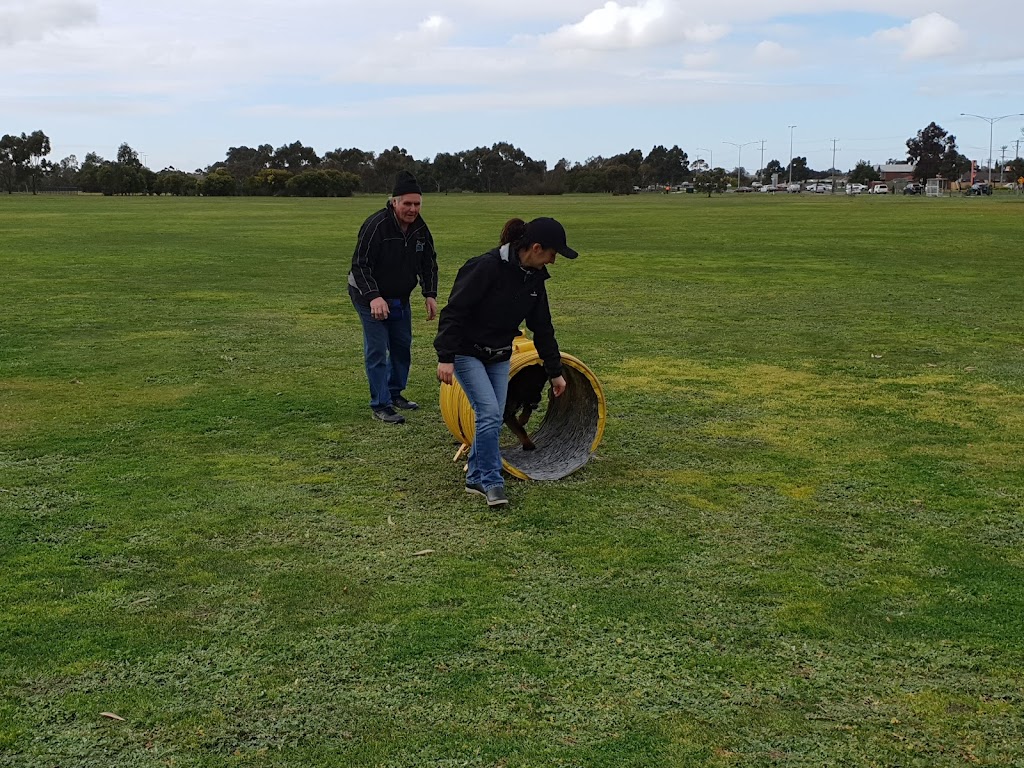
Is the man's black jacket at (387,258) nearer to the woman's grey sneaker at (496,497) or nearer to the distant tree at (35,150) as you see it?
the woman's grey sneaker at (496,497)

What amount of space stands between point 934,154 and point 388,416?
162696 mm

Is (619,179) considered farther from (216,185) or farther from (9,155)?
(9,155)

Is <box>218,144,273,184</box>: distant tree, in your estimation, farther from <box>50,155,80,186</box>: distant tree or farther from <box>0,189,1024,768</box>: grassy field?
<box>0,189,1024,768</box>: grassy field

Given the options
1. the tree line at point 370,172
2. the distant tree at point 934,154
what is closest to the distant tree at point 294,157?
the tree line at point 370,172

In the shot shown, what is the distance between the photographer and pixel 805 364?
37.8 feet

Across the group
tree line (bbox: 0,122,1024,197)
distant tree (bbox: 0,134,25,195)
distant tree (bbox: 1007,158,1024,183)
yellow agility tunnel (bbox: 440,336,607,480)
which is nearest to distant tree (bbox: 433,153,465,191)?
tree line (bbox: 0,122,1024,197)

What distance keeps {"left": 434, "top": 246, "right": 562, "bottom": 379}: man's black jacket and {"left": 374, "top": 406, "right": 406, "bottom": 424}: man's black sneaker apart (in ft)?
7.09

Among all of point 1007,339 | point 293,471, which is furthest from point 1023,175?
point 293,471

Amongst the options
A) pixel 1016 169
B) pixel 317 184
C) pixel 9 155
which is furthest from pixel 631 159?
pixel 9 155

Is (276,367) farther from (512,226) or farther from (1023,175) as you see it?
(1023,175)

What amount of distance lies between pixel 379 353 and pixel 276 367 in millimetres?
2693

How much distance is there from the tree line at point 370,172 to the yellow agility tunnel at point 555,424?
9959 cm

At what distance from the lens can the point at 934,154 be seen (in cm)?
15600

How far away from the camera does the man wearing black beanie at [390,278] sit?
8820 mm
